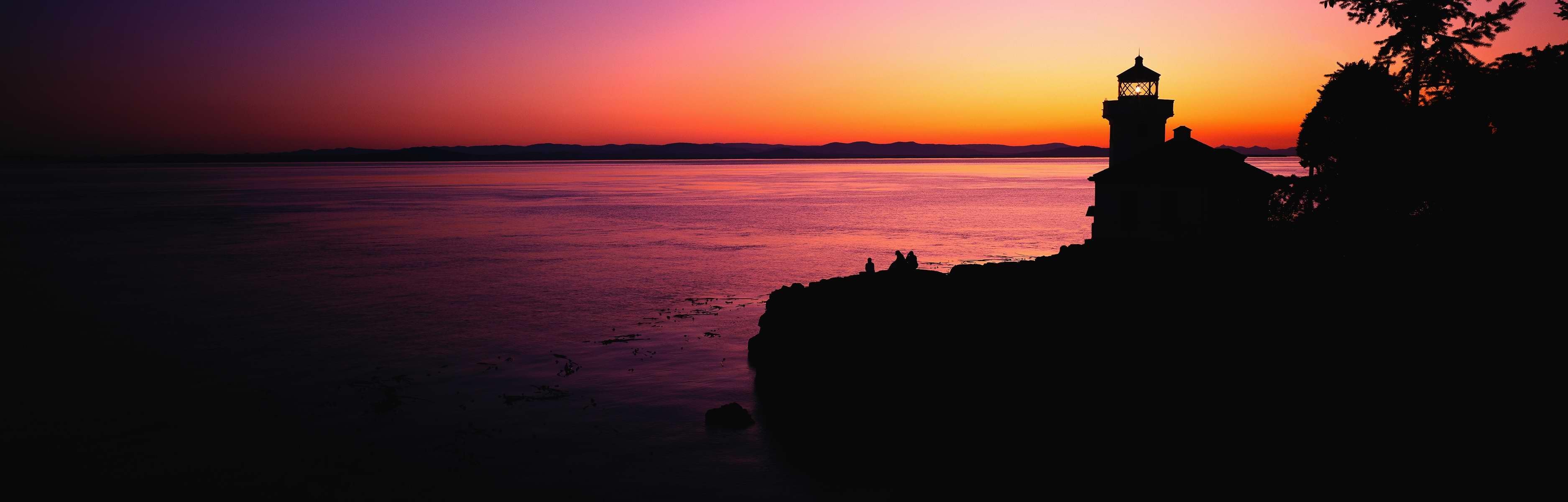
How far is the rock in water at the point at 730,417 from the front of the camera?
13898 millimetres

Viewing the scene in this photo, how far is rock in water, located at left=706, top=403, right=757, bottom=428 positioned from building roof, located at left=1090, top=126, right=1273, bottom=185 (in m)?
14.1

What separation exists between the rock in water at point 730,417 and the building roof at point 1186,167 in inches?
557

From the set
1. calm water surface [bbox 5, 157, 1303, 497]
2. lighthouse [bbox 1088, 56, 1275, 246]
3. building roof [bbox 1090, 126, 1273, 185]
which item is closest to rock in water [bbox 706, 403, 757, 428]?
calm water surface [bbox 5, 157, 1303, 497]

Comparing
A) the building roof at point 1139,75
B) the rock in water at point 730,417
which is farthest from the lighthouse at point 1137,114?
the rock in water at point 730,417

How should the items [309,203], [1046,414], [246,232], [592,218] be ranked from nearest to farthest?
[1046,414], [246,232], [592,218], [309,203]

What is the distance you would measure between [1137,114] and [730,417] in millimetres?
21534

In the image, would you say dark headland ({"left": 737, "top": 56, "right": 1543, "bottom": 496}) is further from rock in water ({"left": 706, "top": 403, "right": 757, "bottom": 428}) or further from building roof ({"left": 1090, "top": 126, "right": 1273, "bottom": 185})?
building roof ({"left": 1090, "top": 126, "right": 1273, "bottom": 185})

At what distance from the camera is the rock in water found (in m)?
13.9

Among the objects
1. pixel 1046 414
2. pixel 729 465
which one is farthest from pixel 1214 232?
pixel 729 465

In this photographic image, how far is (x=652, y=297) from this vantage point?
2731cm

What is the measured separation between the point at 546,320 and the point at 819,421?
1228 cm

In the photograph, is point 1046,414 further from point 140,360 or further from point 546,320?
point 140,360

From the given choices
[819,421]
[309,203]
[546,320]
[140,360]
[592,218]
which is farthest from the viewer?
[309,203]

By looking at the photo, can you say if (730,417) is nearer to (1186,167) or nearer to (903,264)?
(903,264)
